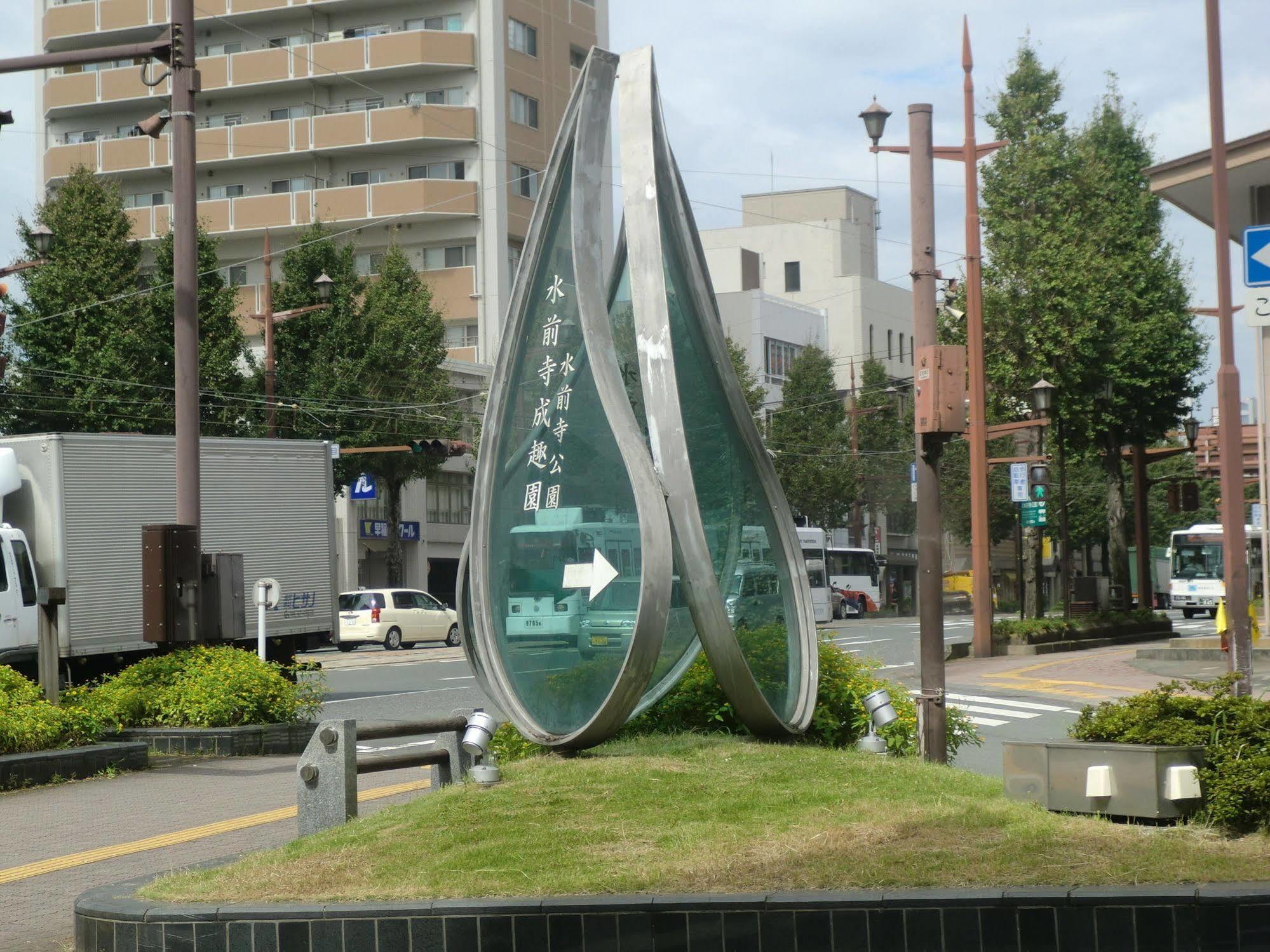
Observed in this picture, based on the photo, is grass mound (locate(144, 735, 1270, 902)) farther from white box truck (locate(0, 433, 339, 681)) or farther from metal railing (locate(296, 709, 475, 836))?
white box truck (locate(0, 433, 339, 681))

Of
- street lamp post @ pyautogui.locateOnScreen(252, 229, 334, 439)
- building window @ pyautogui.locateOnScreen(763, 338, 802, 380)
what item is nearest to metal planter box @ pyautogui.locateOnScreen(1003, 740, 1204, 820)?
street lamp post @ pyautogui.locateOnScreen(252, 229, 334, 439)

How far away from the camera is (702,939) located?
22.0 ft

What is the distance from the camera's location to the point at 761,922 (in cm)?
668

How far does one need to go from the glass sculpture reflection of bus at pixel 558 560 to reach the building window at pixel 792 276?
7876cm

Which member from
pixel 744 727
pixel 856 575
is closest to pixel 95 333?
pixel 744 727

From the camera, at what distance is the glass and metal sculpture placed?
32.7 feet

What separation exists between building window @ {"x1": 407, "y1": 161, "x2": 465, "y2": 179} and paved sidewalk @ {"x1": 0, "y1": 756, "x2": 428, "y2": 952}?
46.0 meters

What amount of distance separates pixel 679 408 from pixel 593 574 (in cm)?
122

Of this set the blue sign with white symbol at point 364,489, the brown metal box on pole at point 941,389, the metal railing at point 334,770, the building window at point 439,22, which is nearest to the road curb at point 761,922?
the metal railing at point 334,770

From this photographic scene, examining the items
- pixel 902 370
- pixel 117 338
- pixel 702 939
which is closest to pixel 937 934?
pixel 702 939

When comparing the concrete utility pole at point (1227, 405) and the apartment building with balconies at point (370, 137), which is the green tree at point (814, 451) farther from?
the concrete utility pole at point (1227, 405)

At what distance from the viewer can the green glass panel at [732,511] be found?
10750mm

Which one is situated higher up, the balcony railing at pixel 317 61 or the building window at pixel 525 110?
the balcony railing at pixel 317 61

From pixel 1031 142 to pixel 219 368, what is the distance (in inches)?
848
